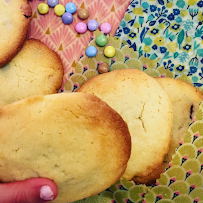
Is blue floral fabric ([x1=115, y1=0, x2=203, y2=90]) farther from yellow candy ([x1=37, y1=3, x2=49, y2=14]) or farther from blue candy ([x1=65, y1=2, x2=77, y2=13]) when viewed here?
yellow candy ([x1=37, y1=3, x2=49, y2=14])

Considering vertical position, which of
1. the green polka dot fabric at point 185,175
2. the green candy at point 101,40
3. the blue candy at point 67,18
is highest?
the blue candy at point 67,18

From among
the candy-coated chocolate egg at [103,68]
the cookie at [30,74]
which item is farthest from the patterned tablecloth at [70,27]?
the candy-coated chocolate egg at [103,68]

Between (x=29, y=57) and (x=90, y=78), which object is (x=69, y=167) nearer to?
(x=90, y=78)

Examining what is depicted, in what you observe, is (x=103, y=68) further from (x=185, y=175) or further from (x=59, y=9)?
(x=185, y=175)

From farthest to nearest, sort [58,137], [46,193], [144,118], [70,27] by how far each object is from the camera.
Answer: [70,27] → [144,118] → [58,137] → [46,193]

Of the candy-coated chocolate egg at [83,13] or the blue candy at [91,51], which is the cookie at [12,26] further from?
the blue candy at [91,51]

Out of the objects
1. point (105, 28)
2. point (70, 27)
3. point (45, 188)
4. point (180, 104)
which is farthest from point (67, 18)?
point (45, 188)

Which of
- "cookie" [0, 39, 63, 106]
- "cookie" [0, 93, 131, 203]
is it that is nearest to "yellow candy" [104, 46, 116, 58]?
"cookie" [0, 39, 63, 106]
